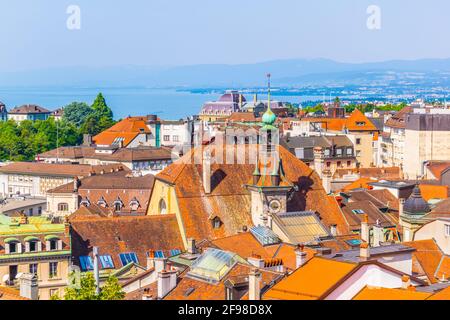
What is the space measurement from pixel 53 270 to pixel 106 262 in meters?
2.45

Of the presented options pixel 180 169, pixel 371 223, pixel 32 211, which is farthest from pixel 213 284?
pixel 32 211

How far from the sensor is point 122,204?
5931cm

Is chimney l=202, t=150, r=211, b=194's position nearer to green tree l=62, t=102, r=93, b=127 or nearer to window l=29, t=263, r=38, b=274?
window l=29, t=263, r=38, b=274

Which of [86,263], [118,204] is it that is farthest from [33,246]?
[118,204]

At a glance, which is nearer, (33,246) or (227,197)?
(33,246)

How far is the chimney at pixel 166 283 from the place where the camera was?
960 inches

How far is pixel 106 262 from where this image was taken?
3444 cm

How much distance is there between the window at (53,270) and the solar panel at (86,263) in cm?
110

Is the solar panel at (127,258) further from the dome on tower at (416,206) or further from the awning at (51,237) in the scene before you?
the dome on tower at (416,206)

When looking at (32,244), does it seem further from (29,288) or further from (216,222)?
(29,288)

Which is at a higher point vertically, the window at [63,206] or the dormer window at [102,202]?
the dormer window at [102,202]

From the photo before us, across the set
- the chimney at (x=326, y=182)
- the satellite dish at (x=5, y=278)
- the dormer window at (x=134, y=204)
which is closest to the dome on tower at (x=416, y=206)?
the chimney at (x=326, y=182)
